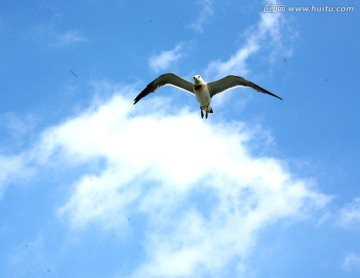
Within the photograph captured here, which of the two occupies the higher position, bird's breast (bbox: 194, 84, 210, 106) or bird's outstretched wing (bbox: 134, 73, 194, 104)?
bird's outstretched wing (bbox: 134, 73, 194, 104)

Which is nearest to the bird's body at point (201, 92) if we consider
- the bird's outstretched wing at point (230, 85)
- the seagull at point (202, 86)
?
the seagull at point (202, 86)

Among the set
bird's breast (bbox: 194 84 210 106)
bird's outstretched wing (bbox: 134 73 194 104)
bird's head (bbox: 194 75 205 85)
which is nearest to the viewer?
bird's head (bbox: 194 75 205 85)

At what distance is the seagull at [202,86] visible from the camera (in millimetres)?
16297

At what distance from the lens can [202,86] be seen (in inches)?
639

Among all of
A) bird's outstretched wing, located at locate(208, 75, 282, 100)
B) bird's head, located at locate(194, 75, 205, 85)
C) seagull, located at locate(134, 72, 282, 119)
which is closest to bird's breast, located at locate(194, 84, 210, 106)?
seagull, located at locate(134, 72, 282, 119)

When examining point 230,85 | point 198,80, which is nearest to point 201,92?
point 198,80

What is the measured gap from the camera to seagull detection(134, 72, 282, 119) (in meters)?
16.3

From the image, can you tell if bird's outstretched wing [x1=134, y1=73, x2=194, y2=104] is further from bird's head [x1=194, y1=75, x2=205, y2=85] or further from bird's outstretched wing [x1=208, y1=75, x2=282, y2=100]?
bird's outstretched wing [x1=208, y1=75, x2=282, y2=100]

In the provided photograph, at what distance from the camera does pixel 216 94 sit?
16859 millimetres

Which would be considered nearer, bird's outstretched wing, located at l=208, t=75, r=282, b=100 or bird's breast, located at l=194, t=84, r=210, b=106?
bird's breast, located at l=194, t=84, r=210, b=106

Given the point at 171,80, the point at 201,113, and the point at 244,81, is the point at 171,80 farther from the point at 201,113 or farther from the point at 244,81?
the point at 244,81

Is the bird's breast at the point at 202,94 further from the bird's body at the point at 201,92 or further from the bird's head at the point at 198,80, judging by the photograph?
the bird's head at the point at 198,80

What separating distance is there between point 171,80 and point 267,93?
4.66 meters

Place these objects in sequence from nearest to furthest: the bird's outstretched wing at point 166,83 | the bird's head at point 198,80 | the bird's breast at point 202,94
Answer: the bird's head at point 198,80 → the bird's breast at point 202,94 → the bird's outstretched wing at point 166,83
